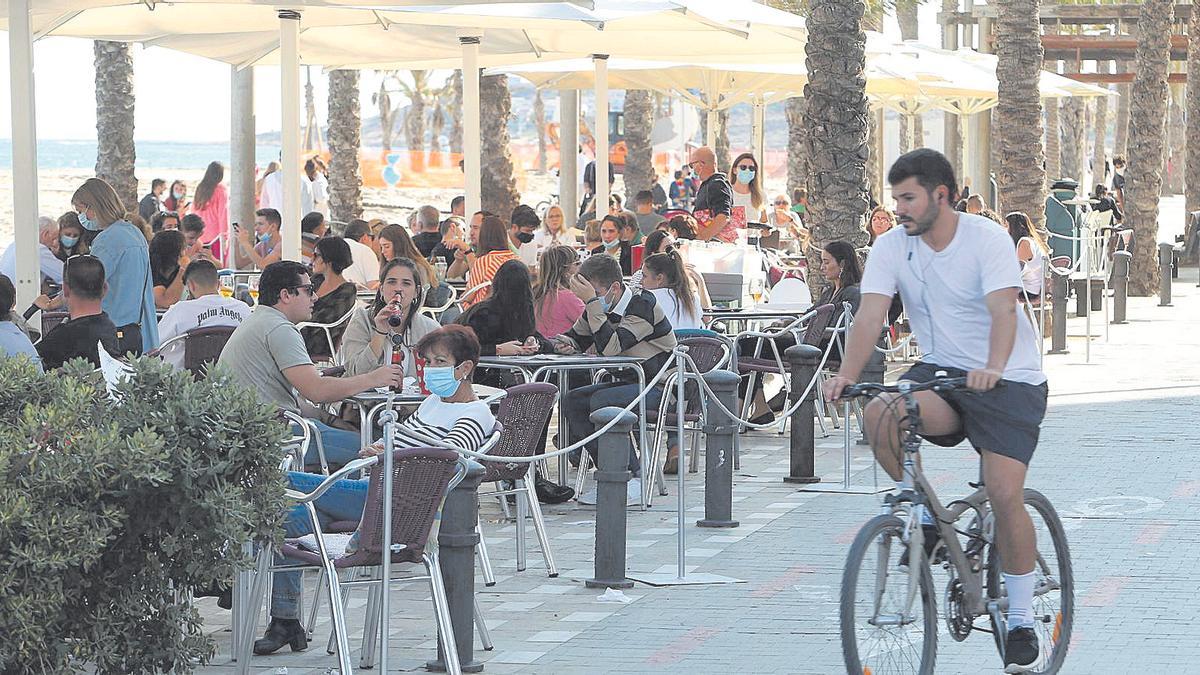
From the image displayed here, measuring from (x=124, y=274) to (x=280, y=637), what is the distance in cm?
383

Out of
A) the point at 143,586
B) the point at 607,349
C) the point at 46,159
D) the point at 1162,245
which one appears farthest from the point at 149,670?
the point at 46,159

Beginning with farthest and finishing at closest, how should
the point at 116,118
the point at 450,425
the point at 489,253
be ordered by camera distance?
the point at 116,118, the point at 489,253, the point at 450,425

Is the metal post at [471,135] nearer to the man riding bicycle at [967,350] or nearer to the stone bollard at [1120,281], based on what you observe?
the stone bollard at [1120,281]

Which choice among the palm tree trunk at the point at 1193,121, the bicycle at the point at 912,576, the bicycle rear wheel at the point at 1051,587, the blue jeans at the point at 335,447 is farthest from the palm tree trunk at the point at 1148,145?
the bicycle at the point at 912,576

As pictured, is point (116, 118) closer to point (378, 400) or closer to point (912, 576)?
point (378, 400)

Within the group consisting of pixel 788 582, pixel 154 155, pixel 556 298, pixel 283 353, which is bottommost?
pixel 788 582

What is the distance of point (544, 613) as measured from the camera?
7.33 metres

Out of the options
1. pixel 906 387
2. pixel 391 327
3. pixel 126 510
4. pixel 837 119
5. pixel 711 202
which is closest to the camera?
pixel 126 510

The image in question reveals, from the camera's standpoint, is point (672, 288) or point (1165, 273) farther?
point (1165, 273)

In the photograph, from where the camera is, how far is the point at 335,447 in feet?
27.2

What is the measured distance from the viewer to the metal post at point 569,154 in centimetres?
2650

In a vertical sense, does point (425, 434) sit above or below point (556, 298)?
below

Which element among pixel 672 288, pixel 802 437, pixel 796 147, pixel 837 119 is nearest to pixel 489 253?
pixel 672 288

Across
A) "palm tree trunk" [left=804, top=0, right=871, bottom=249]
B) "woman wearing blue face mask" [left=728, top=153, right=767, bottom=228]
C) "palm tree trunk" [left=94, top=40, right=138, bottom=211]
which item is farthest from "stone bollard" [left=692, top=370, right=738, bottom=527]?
"palm tree trunk" [left=94, top=40, right=138, bottom=211]
